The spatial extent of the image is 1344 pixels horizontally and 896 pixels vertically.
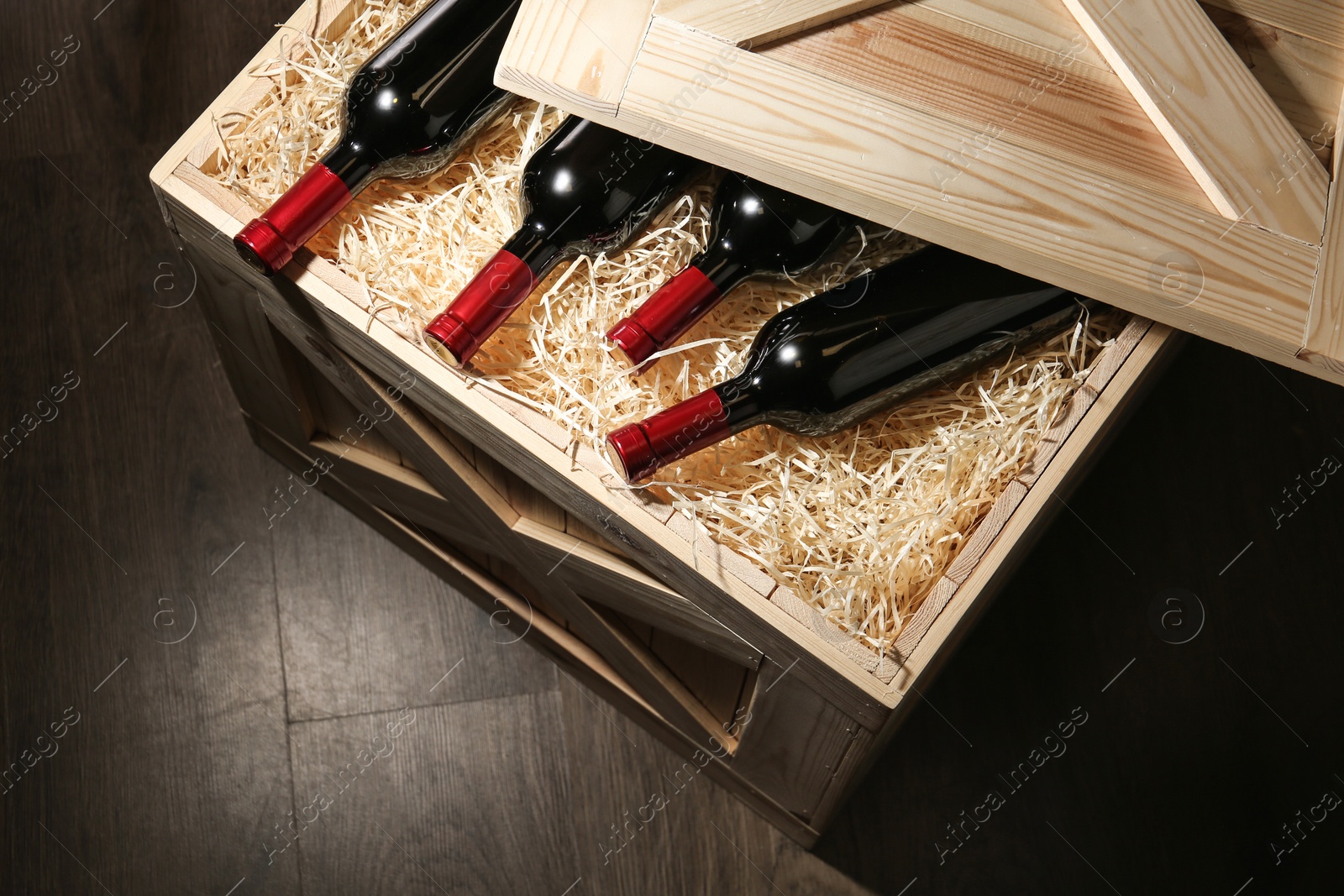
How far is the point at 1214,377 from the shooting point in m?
1.62

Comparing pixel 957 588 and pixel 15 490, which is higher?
pixel 957 588

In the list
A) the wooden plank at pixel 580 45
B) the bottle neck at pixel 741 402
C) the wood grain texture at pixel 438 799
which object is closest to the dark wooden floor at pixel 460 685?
the wood grain texture at pixel 438 799

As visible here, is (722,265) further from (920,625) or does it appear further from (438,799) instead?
(438,799)

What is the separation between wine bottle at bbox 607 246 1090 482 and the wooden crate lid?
0.08 meters

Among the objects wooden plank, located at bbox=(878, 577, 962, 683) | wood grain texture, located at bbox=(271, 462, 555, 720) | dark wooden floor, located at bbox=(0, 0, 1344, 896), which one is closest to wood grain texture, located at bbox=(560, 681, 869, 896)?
dark wooden floor, located at bbox=(0, 0, 1344, 896)

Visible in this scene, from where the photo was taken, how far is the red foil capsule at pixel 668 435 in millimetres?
793

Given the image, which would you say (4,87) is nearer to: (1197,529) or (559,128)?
(559,128)

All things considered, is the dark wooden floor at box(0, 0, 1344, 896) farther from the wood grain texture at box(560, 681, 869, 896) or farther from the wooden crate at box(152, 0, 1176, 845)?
the wooden crate at box(152, 0, 1176, 845)

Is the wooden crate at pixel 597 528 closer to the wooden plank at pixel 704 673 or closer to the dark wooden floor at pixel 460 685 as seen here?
the wooden plank at pixel 704 673

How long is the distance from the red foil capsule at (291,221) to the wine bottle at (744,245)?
274 mm

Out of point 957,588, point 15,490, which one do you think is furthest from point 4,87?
point 957,588

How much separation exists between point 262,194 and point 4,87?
1.08 metres

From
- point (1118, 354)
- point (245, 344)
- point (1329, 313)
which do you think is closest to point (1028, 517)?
point (1118, 354)

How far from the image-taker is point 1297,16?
0.94 meters
